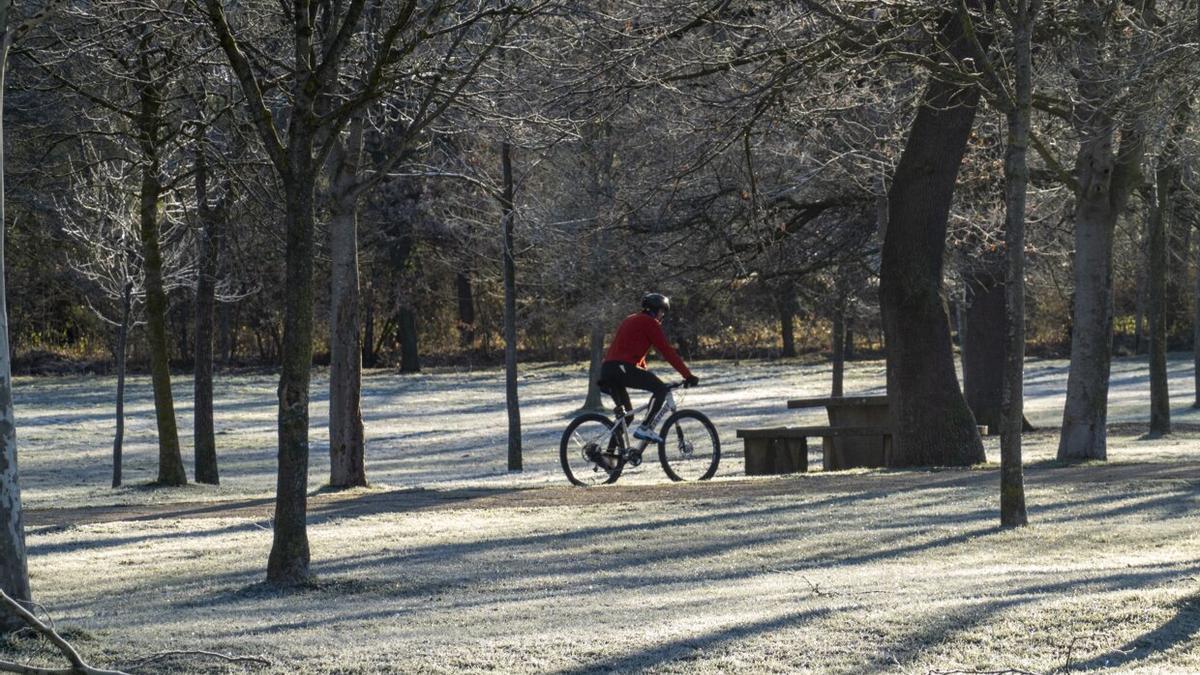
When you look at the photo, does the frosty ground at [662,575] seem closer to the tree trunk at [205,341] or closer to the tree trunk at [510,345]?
the tree trunk at [205,341]

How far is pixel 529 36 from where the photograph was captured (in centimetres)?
1645

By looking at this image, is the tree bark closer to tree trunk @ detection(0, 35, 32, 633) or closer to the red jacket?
the red jacket

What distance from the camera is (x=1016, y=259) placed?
11141 mm

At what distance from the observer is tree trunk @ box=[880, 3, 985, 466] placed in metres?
17.0

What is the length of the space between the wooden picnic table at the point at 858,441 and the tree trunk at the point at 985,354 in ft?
15.8

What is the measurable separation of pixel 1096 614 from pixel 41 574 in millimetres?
7007

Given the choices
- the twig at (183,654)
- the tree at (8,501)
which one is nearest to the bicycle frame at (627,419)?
the tree at (8,501)

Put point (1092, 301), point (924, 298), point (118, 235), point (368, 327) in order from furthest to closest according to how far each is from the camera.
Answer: point (368, 327), point (118, 235), point (1092, 301), point (924, 298)

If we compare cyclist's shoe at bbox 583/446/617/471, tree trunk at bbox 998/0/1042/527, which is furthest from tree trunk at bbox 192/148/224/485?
tree trunk at bbox 998/0/1042/527

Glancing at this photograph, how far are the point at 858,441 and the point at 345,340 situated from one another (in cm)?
700

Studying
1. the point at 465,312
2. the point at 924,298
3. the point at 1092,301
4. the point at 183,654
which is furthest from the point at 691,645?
the point at 465,312

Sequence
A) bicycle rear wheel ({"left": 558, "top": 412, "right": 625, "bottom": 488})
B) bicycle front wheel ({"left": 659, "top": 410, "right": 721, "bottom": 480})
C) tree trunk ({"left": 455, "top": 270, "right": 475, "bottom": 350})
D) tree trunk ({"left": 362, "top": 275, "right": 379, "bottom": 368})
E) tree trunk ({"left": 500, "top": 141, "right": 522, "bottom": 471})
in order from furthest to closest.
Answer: tree trunk ({"left": 455, "top": 270, "right": 475, "bottom": 350})
tree trunk ({"left": 362, "top": 275, "right": 379, "bottom": 368})
tree trunk ({"left": 500, "top": 141, "right": 522, "bottom": 471})
bicycle rear wheel ({"left": 558, "top": 412, "right": 625, "bottom": 488})
bicycle front wheel ({"left": 659, "top": 410, "right": 721, "bottom": 480})

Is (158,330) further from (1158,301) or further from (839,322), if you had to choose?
(1158,301)

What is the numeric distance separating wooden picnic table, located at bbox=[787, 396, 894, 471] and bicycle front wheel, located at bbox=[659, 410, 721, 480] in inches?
126
